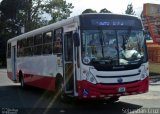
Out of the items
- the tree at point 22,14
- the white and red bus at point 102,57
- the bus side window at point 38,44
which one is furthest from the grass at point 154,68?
the tree at point 22,14

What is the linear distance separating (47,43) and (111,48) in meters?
4.42

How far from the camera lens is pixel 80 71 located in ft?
43.1

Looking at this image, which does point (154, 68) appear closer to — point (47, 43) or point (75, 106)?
point (47, 43)

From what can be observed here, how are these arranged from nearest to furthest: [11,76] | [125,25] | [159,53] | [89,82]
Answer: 1. [89,82]
2. [125,25]
3. [11,76]
4. [159,53]

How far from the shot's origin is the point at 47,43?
17.0 m

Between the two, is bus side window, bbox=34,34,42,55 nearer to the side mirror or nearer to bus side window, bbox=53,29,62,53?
bus side window, bbox=53,29,62,53

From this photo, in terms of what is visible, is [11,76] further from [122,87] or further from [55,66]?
[122,87]

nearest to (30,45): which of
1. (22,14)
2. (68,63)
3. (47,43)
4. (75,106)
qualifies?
(47,43)

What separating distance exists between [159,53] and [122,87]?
2601 cm

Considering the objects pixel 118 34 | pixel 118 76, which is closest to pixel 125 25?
pixel 118 34

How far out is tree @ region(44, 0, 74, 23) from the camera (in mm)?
77125

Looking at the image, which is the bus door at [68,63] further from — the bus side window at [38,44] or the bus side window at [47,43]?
the bus side window at [38,44]

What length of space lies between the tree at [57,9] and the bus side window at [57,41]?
61.1m

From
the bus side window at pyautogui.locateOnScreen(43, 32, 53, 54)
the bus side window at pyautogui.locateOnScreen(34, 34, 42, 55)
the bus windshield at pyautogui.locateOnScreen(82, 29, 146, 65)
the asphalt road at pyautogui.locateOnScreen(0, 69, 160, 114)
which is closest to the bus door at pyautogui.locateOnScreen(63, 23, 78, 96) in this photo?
the bus windshield at pyautogui.locateOnScreen(82, 29, 146, 65)
